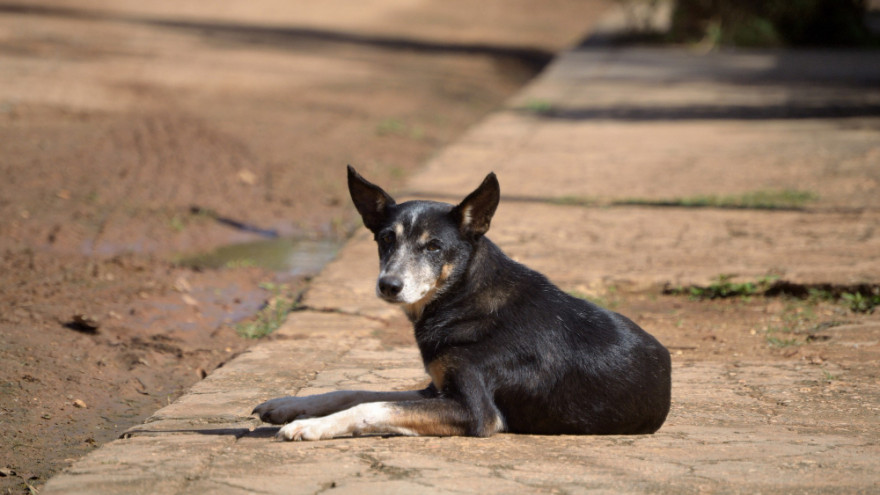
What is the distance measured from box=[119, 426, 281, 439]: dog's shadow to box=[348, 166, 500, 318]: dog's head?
733 millimetres

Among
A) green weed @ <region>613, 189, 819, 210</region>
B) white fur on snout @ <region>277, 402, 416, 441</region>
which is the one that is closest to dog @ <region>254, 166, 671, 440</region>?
white fur on snout @ <region>277, 402, 416, 441</region>

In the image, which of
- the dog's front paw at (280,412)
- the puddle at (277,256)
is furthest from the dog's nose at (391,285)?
the puddle at (277,256)

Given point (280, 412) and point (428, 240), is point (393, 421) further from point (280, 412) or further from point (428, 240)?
point (428, 240)

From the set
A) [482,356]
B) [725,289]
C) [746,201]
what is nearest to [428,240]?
[482,356]

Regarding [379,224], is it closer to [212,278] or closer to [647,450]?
[647,450]

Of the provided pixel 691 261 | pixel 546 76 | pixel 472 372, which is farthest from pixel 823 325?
pixel 546 76

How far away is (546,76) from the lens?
17.2 metres

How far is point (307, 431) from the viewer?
13.5 ft

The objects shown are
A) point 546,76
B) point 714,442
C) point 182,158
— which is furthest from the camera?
point 546,76

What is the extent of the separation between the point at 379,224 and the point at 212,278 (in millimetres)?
3216

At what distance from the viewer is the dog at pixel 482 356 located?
4.18 m

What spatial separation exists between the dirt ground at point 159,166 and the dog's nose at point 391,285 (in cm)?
156

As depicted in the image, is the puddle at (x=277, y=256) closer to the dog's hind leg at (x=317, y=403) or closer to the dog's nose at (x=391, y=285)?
the dog's hind leg at (x=317, y=403)

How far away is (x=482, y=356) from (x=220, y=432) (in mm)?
1100
